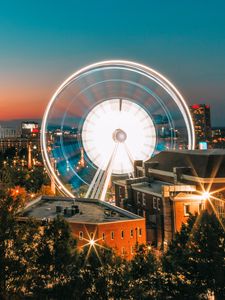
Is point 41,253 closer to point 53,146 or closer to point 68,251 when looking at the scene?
point 68,251

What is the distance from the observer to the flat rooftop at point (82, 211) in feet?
97.7

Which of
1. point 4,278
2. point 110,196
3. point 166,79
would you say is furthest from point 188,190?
point 110,196

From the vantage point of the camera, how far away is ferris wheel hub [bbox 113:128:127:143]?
111 feet

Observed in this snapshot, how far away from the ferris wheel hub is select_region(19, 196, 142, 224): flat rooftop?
19.7 ft

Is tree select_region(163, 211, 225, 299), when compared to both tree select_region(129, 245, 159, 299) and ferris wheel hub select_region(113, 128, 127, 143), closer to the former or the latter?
tree select_region(129, 245, 159, 299)

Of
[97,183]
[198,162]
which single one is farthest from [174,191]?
[97,183]

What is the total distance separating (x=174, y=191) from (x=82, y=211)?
27.7 feet

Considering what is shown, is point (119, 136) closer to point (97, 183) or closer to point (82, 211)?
point (97, 183)

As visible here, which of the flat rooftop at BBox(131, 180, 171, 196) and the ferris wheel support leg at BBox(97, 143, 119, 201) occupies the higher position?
the ferris wheel support leg at BBox(97, 143, 119, 201)

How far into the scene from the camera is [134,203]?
3812cm

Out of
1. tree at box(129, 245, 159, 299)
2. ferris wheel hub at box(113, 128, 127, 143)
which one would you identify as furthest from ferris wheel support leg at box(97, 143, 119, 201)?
tree at box(129, 245, 159, 299)

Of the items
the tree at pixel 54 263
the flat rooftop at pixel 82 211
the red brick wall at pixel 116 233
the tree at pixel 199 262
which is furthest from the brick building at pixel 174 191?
the tree at pixel 54 263

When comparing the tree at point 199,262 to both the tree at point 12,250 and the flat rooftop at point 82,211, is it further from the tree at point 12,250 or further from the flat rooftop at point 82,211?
the flat rooftop at point 82,211

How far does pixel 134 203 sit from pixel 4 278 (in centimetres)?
2043
